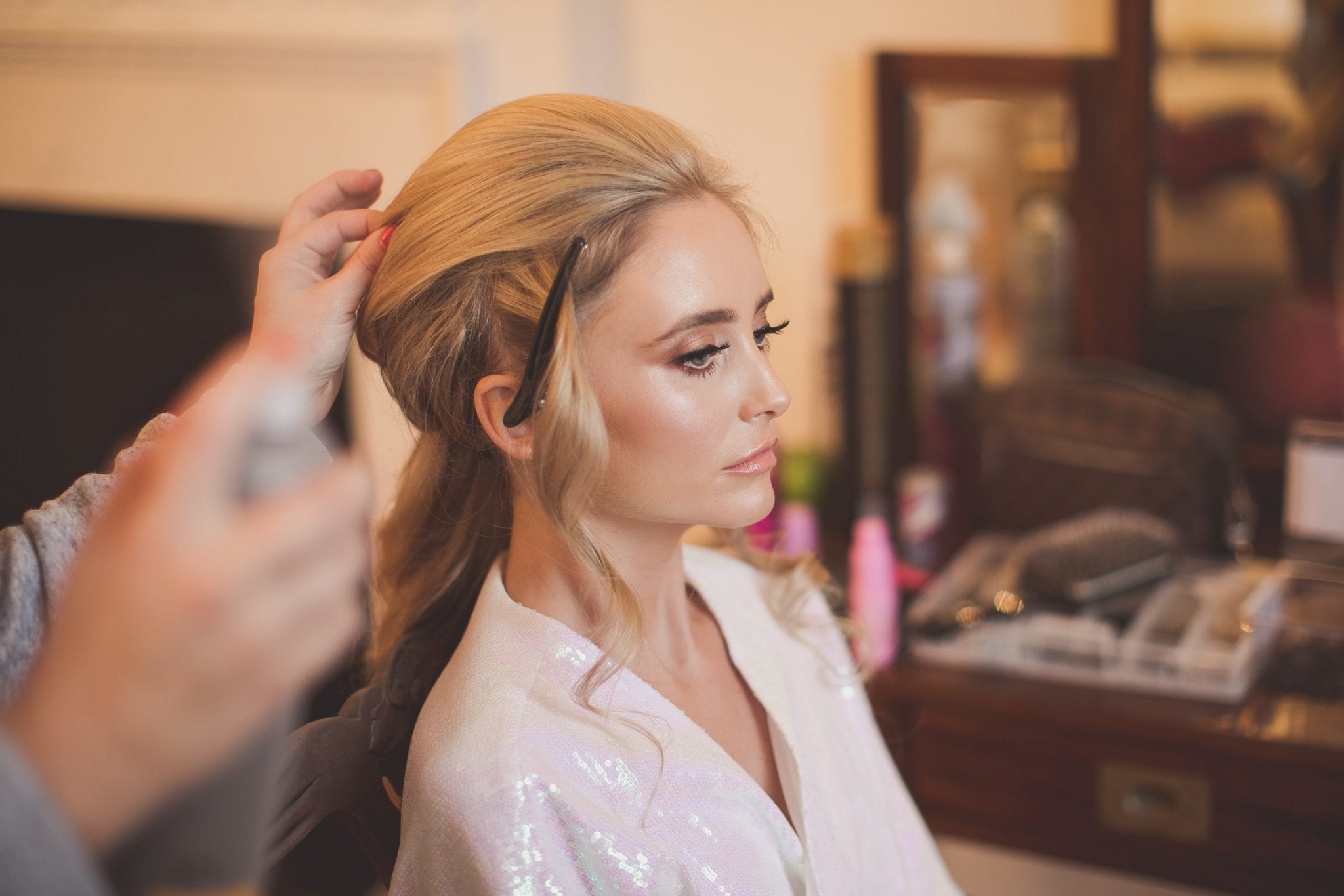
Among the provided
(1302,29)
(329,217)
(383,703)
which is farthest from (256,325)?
(1302,29)

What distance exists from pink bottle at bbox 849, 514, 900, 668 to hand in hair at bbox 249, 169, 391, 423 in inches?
31.7

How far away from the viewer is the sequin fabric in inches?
27.7

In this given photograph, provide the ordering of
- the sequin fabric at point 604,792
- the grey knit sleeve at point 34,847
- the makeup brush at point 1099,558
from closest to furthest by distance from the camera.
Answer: the grey knit sleeve at point 34,847, the sequin fabric at point 604,792, the makeup brush at point 1099,558

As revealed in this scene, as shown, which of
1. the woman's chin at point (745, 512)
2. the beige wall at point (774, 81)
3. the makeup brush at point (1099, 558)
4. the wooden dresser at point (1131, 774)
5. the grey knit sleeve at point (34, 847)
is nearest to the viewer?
the grey knit sleeve at point (34, 847)

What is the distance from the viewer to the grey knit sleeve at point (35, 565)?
59 cm

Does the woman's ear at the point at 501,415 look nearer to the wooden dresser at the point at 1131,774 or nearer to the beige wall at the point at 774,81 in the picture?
the wooden dresser at the point at 1131,774

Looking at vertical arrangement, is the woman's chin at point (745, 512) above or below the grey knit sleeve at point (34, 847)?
below

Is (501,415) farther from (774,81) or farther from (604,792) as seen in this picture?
(774,81)

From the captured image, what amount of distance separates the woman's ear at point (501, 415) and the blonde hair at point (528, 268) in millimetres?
14

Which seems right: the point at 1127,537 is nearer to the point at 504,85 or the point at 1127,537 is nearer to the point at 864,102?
the point at 864,102

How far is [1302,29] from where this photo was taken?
140cm

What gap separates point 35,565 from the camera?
0.62 m

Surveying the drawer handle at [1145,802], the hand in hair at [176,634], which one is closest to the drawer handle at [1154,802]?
the drawer handle at [1145,802]

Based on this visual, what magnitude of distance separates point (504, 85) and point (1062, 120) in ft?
2.63
